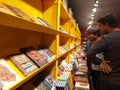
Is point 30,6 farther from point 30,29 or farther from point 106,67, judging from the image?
point 106,67

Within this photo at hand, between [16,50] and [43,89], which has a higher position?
[16,50]

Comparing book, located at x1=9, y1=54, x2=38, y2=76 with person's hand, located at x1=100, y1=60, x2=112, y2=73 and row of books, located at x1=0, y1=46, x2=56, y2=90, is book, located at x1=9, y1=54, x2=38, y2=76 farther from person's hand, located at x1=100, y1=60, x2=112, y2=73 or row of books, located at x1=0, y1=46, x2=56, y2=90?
person's hand, located at x1=100, y1=60, x2=112, y2=73

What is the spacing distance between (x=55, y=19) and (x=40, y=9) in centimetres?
28

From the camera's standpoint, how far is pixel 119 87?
2.52 meters

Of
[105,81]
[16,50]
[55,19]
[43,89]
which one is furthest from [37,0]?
[105,81]

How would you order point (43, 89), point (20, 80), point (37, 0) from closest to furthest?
point (20, 80), point (43, 89), point (37, 0)

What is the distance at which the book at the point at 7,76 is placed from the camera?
3.66 feet

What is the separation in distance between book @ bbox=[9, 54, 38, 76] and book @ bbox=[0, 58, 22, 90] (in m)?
0.09

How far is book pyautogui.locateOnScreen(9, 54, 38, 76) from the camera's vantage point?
4.75 ft

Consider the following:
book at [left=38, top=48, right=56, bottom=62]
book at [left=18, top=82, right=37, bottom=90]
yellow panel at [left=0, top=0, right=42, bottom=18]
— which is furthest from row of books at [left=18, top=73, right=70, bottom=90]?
yellow panel at [left=0, top=0, right=42, bottom=18]

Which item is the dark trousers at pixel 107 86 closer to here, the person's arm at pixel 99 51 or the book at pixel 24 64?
the person's arm at pixel 99 51

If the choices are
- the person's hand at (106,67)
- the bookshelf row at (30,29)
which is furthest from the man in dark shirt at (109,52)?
the bookshelf row at (30,29)

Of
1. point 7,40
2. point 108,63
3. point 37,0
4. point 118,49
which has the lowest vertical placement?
point 108,63

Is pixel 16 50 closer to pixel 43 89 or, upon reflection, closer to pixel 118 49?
pixel 43 89
